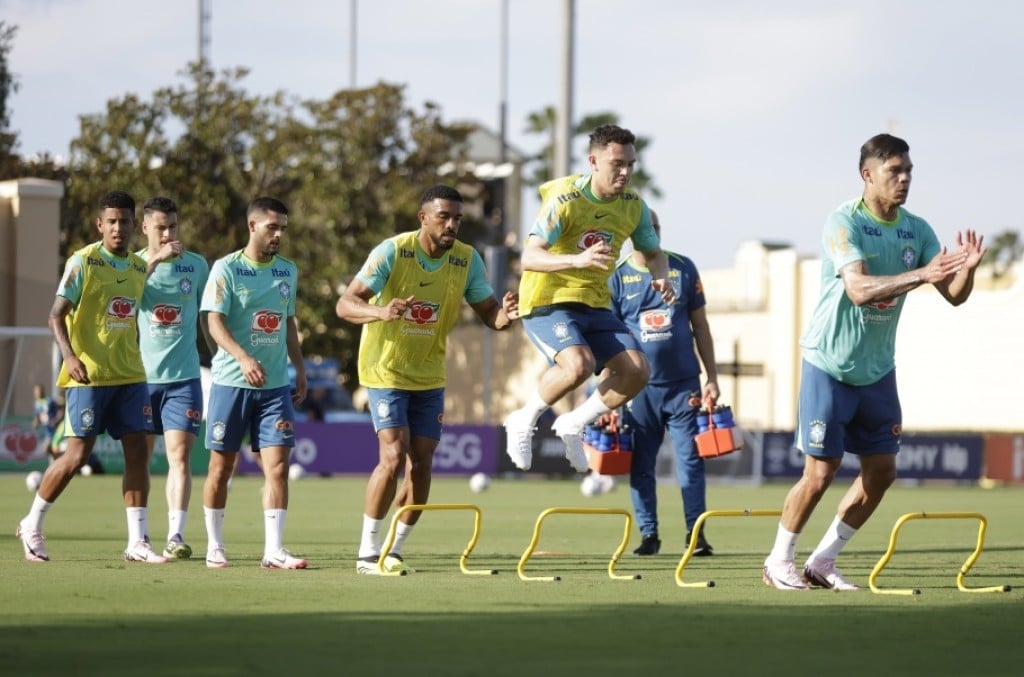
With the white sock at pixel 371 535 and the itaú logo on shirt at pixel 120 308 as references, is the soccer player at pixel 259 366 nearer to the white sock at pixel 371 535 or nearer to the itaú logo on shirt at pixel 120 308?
the white sock at pixel 371 535

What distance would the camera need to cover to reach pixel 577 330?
423 inches

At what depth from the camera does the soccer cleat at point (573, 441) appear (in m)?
11.2

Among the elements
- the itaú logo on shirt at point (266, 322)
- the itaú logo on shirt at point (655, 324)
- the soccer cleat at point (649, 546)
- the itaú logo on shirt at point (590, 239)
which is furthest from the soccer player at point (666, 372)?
the itaú logo on shirt at point (266, 322)

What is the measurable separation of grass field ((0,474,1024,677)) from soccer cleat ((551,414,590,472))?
724 millimetres

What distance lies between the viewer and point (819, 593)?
380 inches

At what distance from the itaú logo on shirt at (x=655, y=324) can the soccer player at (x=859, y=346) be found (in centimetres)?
366

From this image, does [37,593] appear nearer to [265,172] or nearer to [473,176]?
[265,172]

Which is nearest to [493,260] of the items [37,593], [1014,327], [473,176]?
[473,176]

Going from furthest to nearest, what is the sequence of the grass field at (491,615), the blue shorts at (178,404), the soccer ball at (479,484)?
the soccer ball at (479,484)
the blue shorts at (178,404)
the grass field at (491,615)

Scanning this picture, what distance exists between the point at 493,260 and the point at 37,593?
25.5 metres

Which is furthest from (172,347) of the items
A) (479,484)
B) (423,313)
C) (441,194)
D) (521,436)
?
(479,484)

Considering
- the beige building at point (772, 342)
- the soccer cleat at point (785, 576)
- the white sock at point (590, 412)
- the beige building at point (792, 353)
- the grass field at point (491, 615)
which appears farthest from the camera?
the beige building at point (792, 353)

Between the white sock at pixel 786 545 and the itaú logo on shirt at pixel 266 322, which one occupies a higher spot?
the itaú logo on shirt at pixel 266 322

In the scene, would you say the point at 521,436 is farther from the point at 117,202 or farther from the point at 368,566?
the point at 117,202
